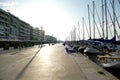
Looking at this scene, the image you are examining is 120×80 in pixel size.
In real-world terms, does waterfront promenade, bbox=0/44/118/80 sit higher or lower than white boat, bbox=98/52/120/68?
lower

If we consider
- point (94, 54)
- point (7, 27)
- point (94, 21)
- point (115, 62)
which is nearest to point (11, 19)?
point (7, 27)

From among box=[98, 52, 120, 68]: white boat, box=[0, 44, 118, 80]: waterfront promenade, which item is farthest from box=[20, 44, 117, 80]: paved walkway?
box=[98, 52, 120, 68]: white boat

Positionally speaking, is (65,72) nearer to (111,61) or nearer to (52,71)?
(52,71)

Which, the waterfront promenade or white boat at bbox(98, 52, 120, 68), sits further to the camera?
white boat at bbox(98, 52, 120, 68)

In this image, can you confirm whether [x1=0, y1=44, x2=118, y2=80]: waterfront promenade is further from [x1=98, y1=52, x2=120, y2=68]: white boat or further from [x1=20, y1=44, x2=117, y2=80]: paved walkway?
[x1=98, y1=52, x2=120, y2=68]: white boat

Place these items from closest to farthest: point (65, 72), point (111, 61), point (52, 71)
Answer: point (65, 72), point (52, 71), point (111, 61)

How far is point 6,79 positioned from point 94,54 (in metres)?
30.0

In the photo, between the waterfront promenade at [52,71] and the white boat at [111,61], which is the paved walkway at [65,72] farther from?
the white boat at [111,61]

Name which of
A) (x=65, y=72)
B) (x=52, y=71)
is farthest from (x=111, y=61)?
(x=52, y=71)

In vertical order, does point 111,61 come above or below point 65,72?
above

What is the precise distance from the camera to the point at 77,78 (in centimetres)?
1366

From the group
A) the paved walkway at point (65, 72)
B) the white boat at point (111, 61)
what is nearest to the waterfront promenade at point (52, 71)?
the paved walkway at point (65, 72)

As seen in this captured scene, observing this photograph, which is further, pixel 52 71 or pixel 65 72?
pixel 52 71

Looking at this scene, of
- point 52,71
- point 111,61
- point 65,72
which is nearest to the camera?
point 65,72
